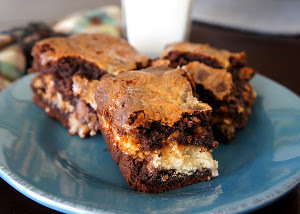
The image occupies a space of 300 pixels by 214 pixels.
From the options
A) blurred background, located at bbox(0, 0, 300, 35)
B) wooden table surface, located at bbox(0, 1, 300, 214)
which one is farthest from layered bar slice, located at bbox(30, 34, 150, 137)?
blurred background, located at bbox(0, 0, 300, 35)

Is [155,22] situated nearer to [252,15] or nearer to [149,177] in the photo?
[149,177]

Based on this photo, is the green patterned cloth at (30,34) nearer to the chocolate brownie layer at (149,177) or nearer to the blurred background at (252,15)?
the blurred background at (252,15)

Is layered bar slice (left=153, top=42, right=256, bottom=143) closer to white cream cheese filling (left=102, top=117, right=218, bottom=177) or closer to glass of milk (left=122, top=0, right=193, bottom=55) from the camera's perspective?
white cream cheese filling (left=102, top=117, right=218, bottom=177)

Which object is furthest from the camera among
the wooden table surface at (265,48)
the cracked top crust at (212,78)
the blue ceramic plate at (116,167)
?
the wooden table surface at (265,48)

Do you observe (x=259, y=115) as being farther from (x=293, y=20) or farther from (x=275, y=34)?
(x=293, y=20)

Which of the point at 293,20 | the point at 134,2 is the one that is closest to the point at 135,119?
the point at 134,2

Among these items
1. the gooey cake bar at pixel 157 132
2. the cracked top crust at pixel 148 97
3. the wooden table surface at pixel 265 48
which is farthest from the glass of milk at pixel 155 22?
the gooey cake bar at pixel 157 132

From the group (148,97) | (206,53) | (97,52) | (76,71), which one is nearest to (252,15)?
(206,53)
